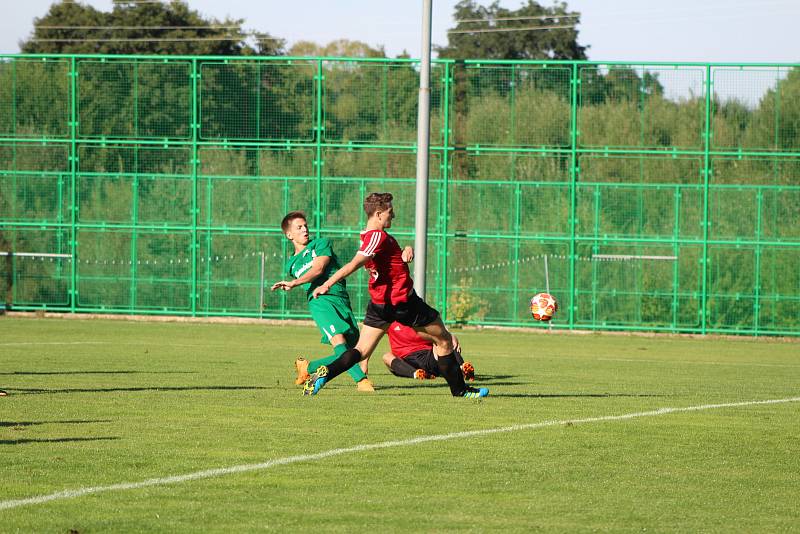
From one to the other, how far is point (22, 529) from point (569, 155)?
21.2 metres

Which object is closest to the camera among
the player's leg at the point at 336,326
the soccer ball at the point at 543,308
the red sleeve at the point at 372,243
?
the red sleeve at the point at 372,243

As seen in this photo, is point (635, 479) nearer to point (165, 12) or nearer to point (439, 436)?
point (439, 436)

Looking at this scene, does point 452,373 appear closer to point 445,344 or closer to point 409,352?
point 445,344

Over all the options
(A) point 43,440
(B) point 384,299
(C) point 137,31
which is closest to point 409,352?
(B) point 384,299

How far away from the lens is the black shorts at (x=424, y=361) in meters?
13.2

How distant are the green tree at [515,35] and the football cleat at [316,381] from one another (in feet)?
187

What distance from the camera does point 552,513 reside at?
20.9ft

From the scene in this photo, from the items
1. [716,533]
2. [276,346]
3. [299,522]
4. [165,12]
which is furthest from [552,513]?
[165,12]

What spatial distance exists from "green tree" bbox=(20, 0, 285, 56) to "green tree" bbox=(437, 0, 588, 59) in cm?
1266

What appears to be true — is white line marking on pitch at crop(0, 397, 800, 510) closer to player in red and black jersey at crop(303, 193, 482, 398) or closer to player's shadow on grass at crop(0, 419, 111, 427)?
player in red and black jersey at crop(303, 193, 482, 398)

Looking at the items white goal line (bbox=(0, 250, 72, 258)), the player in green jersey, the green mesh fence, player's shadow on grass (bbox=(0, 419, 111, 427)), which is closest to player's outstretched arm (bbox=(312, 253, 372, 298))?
the player in green jersey

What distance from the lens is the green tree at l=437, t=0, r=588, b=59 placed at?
67125mm

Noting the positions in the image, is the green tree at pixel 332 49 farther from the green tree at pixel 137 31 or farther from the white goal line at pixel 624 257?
the white goal line at pixel 624 257

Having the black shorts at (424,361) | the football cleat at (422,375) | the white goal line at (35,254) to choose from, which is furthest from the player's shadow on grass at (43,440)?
the white goal line at (35,254)
